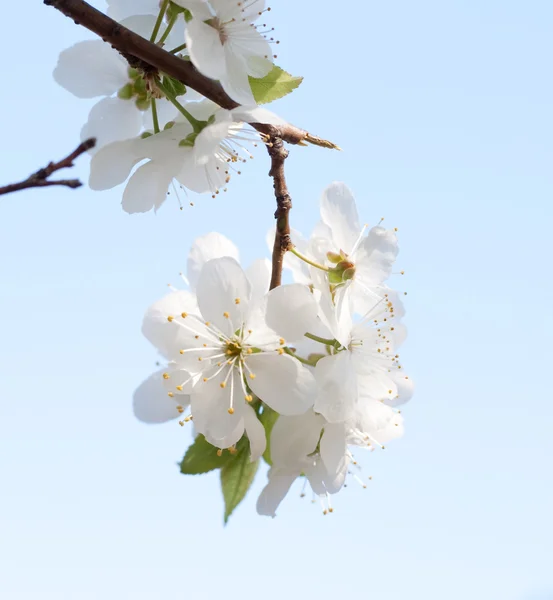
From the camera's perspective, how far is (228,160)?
1.86 metres

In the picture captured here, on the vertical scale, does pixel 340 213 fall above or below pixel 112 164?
above

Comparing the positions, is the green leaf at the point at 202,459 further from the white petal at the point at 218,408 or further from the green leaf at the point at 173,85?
the green leaf at the point at 173,85

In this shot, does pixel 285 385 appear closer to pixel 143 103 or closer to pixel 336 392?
pixel 336 392

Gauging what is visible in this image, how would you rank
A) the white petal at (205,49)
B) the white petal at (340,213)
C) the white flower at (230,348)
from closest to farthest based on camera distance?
1. the white petal at (205,49)
2. the white flower at (230,348)
3. the white petal at (340,213)

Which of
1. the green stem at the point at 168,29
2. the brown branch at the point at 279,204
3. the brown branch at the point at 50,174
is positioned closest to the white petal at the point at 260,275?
the brown branch at the point at 279,204

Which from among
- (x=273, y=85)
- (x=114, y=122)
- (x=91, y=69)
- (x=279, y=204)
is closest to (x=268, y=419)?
(x=279, y=204)

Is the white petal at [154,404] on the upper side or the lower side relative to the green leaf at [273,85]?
lower

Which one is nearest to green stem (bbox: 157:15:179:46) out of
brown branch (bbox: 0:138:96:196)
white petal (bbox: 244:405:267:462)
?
brown branch (bbox: 0:138:96:196)

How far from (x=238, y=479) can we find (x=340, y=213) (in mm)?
753

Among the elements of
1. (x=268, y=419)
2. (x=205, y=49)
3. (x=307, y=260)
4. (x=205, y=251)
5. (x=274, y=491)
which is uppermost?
(x=205, y=49)

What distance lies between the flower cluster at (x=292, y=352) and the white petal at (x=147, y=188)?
17cm

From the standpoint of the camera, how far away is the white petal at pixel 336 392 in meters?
1.67

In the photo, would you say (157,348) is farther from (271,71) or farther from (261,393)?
(271,71)

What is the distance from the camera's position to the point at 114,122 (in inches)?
78.4
